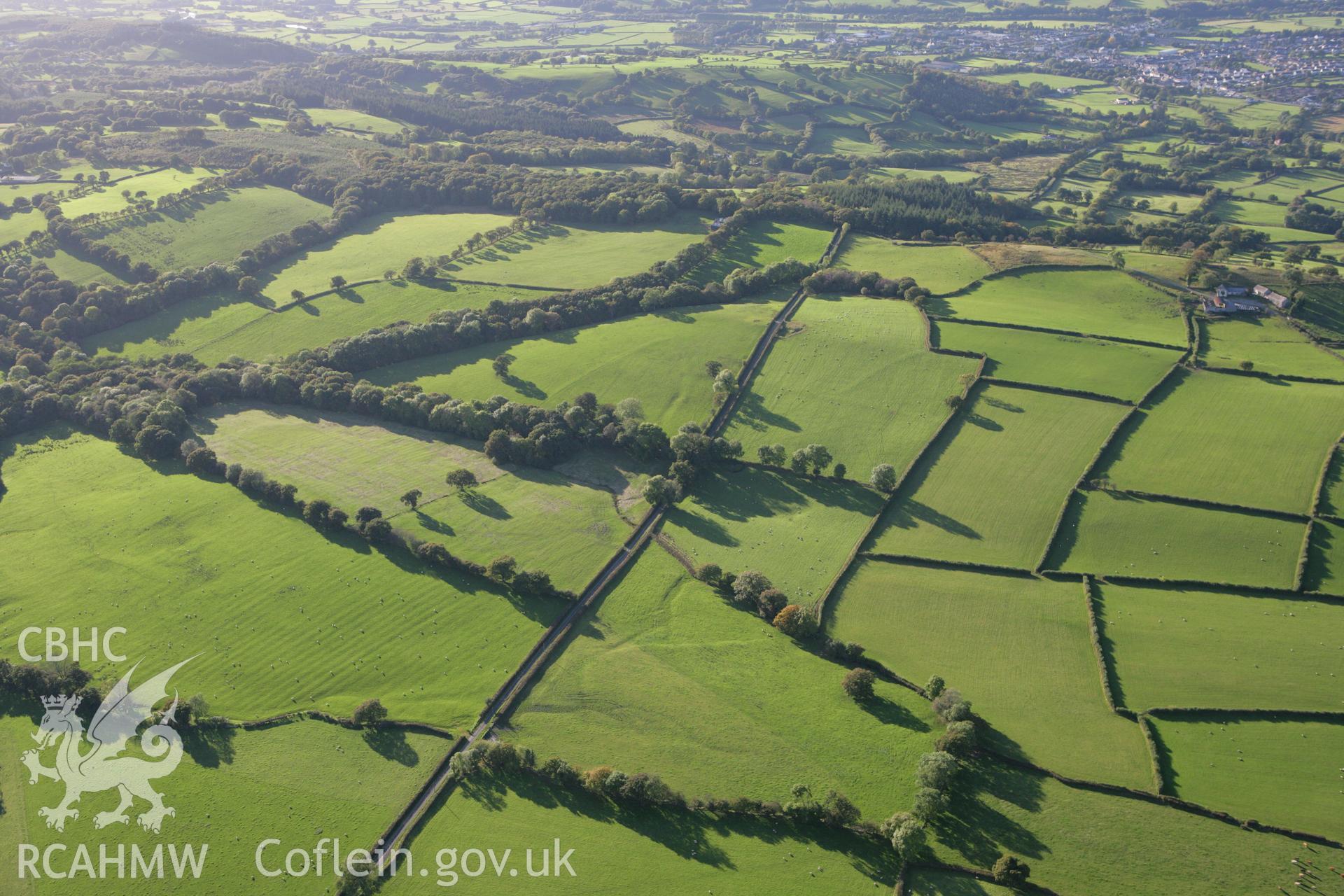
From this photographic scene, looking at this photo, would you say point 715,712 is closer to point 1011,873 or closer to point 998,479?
point 1011,873

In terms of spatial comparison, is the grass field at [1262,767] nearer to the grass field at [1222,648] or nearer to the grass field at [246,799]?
the grass field at [1222,648]

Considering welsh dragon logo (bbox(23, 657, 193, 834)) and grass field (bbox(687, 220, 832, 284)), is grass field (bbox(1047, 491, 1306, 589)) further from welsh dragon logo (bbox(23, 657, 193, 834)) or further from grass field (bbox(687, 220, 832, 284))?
→ welsh dragon logo (bbox(23, 657, 193, 834))

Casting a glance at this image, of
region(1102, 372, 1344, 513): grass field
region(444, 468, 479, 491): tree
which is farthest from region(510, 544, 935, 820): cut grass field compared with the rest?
region(1102, 372, 1344, 513): grass field

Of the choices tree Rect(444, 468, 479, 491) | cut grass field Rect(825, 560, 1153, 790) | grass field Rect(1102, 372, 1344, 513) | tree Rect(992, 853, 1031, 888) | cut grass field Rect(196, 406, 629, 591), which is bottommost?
cut grass field Rect(196, 406, 629, 591)

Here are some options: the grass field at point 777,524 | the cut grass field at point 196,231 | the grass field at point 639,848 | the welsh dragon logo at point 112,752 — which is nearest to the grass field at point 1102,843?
the grass field at point 639,848

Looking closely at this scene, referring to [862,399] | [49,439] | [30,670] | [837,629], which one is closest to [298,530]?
[30,670]

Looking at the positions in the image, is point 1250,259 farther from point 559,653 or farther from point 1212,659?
point 559,653
